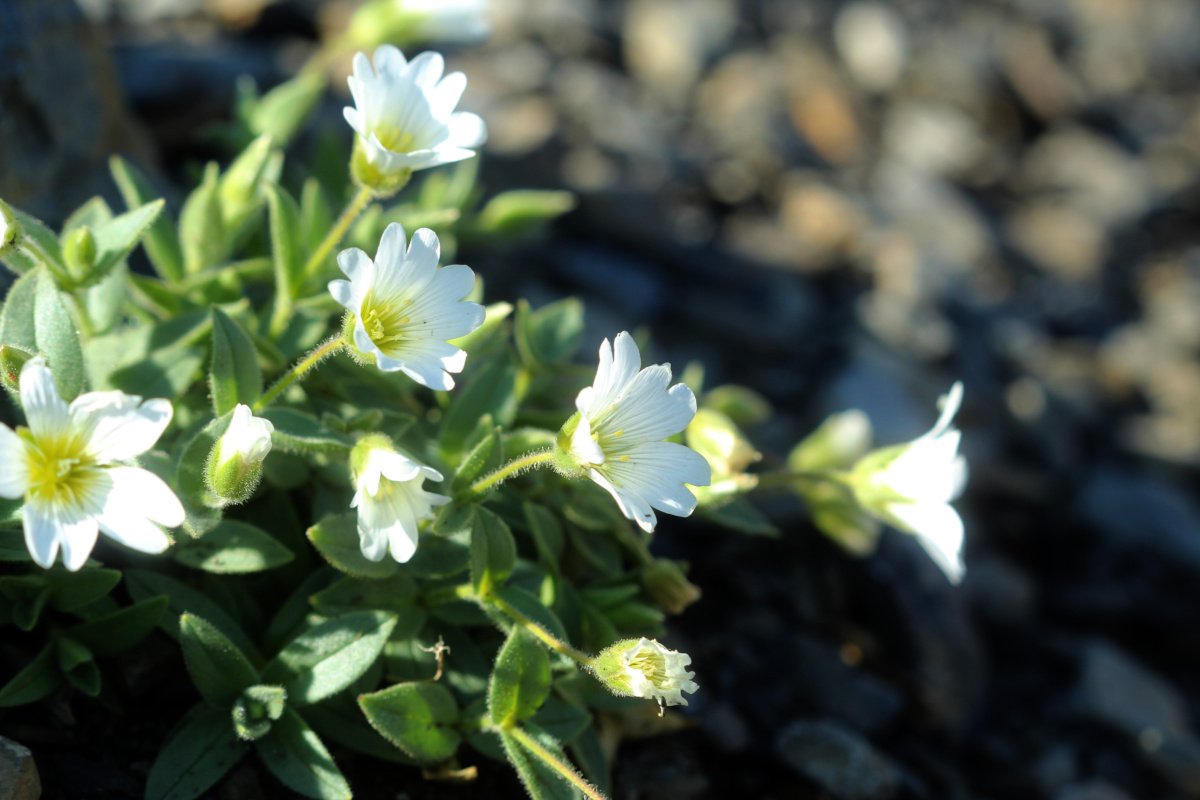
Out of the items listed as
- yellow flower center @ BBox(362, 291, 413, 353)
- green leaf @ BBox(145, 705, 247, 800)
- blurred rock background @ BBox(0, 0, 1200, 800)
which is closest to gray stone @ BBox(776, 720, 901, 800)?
blurred rock background @ BBox(0, 0, 1200, 800)

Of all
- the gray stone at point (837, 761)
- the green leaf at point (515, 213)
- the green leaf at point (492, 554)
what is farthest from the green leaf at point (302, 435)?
the gray stone at point (837, 761)

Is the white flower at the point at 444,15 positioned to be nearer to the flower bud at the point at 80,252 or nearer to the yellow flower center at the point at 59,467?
the flower bud at the point at 80,252

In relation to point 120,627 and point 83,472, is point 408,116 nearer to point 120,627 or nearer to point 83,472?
point 83,472

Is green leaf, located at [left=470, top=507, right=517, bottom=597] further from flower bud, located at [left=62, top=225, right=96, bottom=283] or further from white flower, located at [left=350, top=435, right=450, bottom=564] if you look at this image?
flower bud, located at [left=62, top=225, right=96, bottom=283]

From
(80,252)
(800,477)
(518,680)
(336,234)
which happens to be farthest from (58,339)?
(800,477)

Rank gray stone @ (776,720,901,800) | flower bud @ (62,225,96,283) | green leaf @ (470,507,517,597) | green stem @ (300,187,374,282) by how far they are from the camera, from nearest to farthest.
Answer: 1. green leaf @ (470,507,517,597)
2. flower bud @ (62,225,96,283)
3. green stem @ (300,187,374,282)
4. gray stone @ (776,720,901,800)

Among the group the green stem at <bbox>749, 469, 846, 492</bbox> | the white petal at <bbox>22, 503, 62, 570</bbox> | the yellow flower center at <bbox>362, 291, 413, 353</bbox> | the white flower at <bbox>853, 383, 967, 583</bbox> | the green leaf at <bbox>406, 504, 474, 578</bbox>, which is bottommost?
the green leaf at <bbox>406, 504, 474, 578</bbox>
